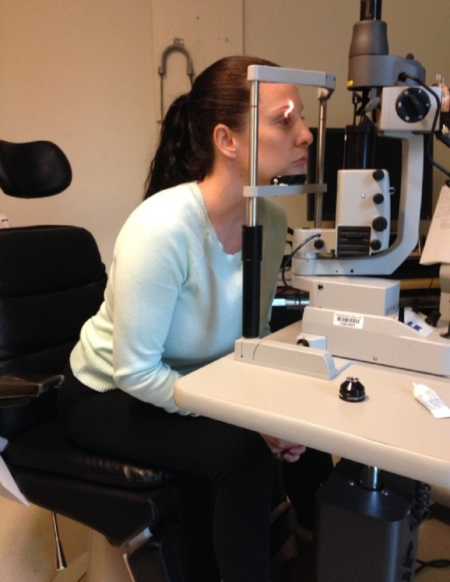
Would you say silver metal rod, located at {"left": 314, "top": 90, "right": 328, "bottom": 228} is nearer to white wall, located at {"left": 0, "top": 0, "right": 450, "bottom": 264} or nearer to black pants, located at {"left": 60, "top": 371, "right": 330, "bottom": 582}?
black pants, located at {"left": 60, "top": 371, "right": 330, "bottom": 582}

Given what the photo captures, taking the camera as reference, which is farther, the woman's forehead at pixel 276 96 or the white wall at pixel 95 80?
the white wall at pixel 95 80

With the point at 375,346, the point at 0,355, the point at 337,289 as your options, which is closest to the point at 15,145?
the point at 0,355

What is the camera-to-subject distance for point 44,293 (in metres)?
1.35

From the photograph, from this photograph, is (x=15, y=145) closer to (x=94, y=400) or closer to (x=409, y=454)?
(x=94, y=400)

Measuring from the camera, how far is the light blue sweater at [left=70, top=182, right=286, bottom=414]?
96 cm

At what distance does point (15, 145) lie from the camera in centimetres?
131

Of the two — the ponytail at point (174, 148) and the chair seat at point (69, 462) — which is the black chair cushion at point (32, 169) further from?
the chair seat at point (69, 462)

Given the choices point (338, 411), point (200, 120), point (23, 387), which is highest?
point (200, 120)

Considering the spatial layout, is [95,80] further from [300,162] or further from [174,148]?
[300,162]

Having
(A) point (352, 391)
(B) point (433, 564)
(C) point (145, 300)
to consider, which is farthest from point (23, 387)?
(B) point (433, 564)

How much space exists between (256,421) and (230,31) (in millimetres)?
1918

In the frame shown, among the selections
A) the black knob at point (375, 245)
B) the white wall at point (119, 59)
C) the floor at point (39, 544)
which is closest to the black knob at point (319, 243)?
the black knob at point (375, 245)

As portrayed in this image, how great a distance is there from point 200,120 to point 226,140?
9 centimetres

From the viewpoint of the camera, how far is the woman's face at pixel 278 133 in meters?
0.95
